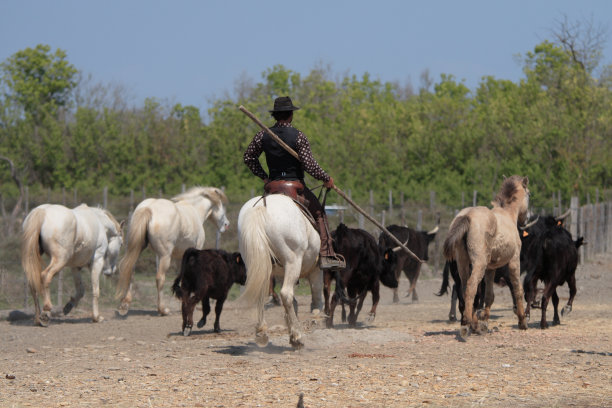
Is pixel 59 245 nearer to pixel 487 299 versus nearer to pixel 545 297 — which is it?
pixel 487 299

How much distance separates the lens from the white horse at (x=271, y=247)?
929cm

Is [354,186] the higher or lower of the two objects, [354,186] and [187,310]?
the higher

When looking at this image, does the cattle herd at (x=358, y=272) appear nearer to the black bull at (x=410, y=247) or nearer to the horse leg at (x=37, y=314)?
the horse leg at (x=37, y=314)

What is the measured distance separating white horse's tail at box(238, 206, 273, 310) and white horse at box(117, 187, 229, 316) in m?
5.80

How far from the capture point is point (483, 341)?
33.8 feet

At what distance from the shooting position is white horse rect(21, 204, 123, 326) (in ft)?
43.8

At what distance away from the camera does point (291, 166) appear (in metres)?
10.0

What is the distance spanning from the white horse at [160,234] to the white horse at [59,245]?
1.61 ft

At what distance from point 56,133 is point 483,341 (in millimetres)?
38649

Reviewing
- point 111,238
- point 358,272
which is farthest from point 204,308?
point 111,238

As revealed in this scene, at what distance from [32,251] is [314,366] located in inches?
266

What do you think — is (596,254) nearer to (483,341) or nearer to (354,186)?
(354,186)

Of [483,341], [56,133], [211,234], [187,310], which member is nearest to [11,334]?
[187,310]

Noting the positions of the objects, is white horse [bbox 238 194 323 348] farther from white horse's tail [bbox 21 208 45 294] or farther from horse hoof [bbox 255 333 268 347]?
white horse's tail [bbox 21 208 45 294]
